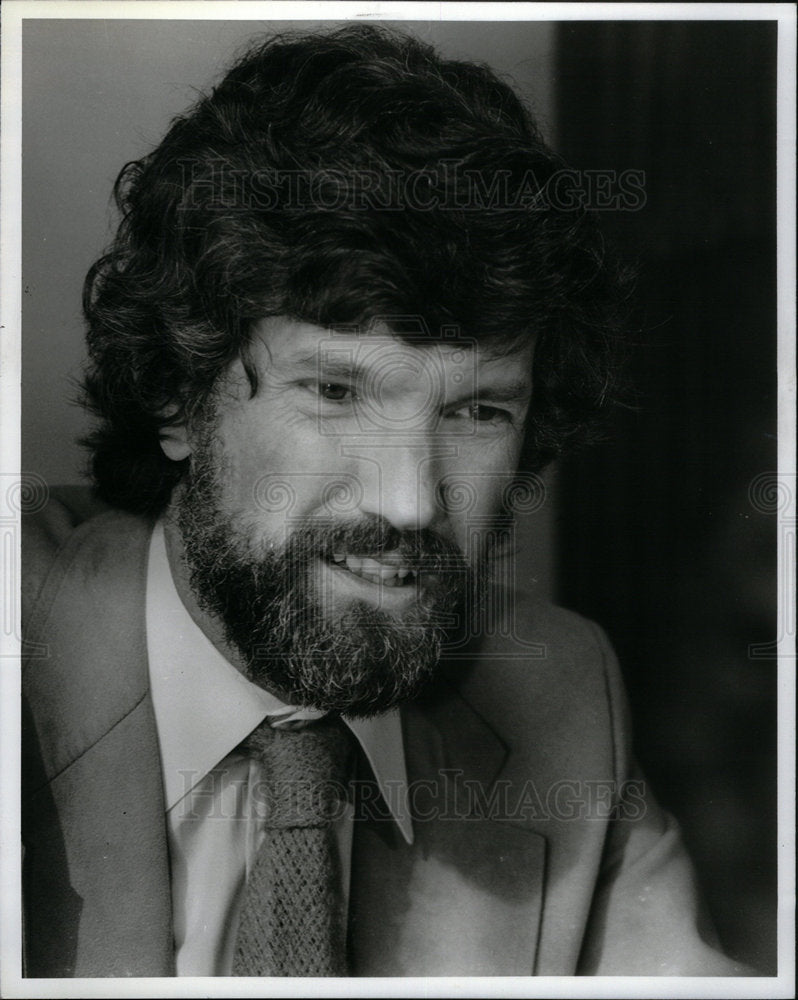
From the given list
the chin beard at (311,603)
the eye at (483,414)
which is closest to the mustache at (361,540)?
the chin beard at (311,603)

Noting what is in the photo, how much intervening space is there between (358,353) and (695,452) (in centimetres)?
52

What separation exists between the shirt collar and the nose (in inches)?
11.8

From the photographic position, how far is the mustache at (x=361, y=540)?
128 centimetres

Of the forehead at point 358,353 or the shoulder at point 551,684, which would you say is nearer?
the forehead at point 358,353

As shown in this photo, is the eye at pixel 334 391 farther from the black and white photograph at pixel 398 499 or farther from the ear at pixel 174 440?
the ear at pixel 174 440

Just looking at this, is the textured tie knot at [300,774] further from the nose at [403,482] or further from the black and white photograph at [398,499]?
the nose at [403,482]

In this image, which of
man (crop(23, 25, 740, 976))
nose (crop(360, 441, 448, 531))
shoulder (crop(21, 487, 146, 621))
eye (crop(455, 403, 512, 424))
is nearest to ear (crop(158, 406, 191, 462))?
man (crop(23, 25, 740, 976))

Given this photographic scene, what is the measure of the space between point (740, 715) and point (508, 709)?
356mm

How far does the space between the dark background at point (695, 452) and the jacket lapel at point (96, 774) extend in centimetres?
63

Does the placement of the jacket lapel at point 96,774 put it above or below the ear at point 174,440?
below

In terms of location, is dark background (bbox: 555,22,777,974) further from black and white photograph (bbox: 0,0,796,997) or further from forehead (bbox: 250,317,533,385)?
forehead (bbox: 250,317,533,385)

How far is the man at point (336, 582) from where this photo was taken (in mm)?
1267

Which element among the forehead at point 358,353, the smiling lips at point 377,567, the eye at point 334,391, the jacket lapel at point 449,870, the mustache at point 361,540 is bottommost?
the jacket lapel at point 449,870

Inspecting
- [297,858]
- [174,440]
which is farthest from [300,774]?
[174,440]
